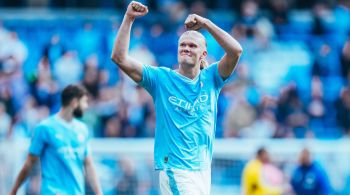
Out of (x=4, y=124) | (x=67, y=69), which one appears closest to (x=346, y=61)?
(x=67, y=69)

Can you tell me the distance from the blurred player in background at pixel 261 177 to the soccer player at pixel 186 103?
7.45 m

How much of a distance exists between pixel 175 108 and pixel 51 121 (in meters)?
2.48

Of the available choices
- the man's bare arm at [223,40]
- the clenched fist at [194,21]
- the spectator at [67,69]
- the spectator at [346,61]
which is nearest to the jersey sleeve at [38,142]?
the man's bare arm at [223,40]

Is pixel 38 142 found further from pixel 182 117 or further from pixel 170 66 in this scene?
pixel 170 66

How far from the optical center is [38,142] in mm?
11805

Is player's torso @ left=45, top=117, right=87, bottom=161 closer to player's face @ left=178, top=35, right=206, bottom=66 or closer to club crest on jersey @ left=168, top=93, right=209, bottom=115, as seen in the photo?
club crest on jersey @ left=168, top=93, right=209, bottom=115

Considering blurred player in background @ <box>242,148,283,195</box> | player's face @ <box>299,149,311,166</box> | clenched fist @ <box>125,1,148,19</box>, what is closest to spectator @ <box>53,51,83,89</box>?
blurred player in background @ <box>242,148,283,195</box>

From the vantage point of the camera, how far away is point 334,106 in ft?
70.5


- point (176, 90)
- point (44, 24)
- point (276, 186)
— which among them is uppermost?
point (44, 24)

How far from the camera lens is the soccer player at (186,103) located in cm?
970

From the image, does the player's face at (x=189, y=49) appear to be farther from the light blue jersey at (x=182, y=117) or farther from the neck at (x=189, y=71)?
the light blue jersey at (x=182, y=117)

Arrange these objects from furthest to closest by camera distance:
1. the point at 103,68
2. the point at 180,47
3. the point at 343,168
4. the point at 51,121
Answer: the point at 103,68 < the point at 343,168 < the point at 51,121 < the point at 180,47

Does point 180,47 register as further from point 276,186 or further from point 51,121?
point 276,186

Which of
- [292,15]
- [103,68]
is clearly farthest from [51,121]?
[292,15]
